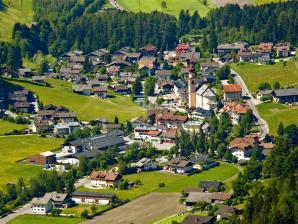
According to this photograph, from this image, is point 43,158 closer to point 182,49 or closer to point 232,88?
point 232,88

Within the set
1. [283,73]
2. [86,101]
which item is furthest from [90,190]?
[283,73]

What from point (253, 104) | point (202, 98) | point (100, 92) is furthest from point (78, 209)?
point (100, 92)

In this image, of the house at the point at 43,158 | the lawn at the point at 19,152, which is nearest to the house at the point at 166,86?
the lawn at the point at 19,152

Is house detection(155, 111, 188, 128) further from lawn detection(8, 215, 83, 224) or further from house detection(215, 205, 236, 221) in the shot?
house detection(215, 205, 236, 221)

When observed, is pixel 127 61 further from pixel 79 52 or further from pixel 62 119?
pixel 62 119

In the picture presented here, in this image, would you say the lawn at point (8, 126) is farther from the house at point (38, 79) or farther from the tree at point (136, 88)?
the tree at point (136, 88)
